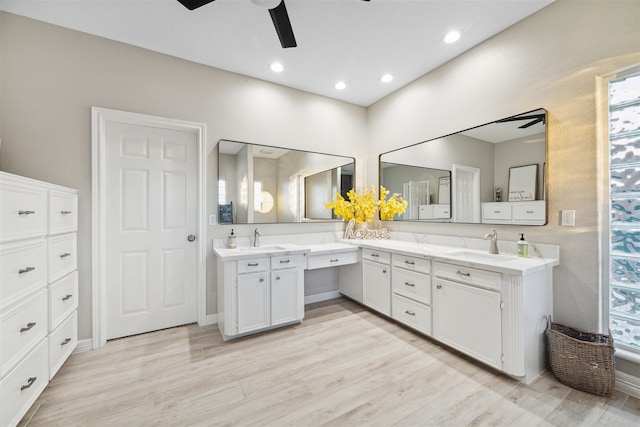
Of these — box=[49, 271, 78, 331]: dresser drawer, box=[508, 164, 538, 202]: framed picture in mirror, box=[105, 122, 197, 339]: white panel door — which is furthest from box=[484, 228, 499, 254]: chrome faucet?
box=[49, 271, 78, 331]: dresser drawer

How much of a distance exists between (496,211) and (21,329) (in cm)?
351

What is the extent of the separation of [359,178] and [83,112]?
3145mm

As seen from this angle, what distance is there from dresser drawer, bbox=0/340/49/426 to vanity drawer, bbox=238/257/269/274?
1.34m

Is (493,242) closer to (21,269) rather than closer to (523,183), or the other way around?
(523,183)

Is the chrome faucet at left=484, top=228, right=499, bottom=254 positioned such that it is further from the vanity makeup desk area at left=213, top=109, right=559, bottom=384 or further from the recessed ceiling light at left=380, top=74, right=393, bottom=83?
the recessed ceiling light at left=380, top=74, right=393, bottom=83

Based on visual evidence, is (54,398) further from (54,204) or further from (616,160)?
(616,160)

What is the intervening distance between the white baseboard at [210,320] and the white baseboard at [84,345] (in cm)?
90

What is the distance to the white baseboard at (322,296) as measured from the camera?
11.4ft

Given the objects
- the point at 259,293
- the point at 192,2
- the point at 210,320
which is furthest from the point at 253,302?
the point at 192,2

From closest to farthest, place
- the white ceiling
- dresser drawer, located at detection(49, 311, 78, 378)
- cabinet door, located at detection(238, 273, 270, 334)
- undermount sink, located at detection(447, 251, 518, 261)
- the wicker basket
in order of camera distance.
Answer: the wicker basket < dresser drawer, located at detection(49, 311, 78, 378) < the white ceiling < undermount sink, located at detection(447, 251, 518, 261) < cabinet door, located at detection(238, 273, 270, 334)

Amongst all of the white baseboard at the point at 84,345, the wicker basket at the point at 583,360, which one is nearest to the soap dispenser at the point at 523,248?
the wicker basket at the point at 583,360

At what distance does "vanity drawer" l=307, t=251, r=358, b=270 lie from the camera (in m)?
2.95

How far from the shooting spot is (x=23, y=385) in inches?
57.5

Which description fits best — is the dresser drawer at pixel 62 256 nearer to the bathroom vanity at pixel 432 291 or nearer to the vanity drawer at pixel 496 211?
the bathroom vanity at pixel 432 291
